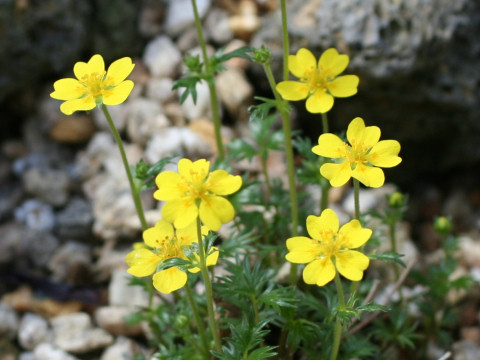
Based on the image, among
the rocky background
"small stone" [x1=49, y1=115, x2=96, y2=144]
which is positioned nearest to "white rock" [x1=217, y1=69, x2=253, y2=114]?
the rocky background

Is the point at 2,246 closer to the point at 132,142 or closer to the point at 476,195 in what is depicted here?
the point at 132,142

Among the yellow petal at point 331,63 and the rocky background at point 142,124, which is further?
the rocky background at point 142,124

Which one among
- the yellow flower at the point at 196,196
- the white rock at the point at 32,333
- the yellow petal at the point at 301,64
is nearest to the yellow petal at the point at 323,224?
the yellow flower at the point at 196,196

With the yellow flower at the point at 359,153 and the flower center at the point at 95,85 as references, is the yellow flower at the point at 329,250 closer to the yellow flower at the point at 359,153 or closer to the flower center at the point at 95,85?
the yellow flower at the point at 359,153

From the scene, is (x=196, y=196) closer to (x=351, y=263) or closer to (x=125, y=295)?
(x=351, y=263)

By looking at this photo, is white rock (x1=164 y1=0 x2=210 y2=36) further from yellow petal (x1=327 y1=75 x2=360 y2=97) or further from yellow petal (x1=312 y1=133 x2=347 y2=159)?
yellow petal (x1=312 y1=133 x2=347 y2=159)

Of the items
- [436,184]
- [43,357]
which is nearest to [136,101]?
[43,357]

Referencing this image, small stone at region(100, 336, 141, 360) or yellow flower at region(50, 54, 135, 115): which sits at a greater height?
yellow flower at region(50, 54, 135, 115)
